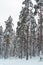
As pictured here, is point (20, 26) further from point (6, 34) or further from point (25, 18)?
point (6, 34)

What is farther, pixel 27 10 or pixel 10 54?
pixel 10 54

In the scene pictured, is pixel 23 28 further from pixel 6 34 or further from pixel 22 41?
pixel 6 34

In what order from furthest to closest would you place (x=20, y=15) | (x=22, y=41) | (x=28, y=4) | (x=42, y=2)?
(x=22, y=41) < (x=20, y=15) < (x=28, y=4) < (x=42, y=2)

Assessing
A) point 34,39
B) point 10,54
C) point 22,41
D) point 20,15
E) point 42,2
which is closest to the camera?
point 42,2

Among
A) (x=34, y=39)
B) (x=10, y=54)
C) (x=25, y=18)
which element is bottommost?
(x=10, y=54)

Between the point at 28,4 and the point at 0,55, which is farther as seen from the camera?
the point at 0,55

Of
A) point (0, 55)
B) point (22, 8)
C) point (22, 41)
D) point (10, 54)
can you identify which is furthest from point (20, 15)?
point (10, 54)

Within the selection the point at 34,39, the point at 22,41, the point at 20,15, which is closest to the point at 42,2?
the point at 20,15

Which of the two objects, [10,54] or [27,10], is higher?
[27,10]

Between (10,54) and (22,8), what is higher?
(22,8)

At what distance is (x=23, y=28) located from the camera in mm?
52125

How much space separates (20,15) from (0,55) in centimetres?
4182


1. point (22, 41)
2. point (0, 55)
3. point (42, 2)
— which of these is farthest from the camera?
point (0, 55)

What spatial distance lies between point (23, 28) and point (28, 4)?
7998 millimetres
